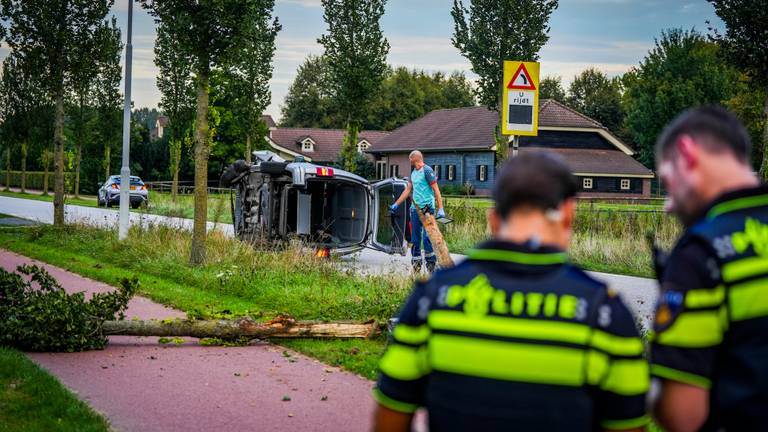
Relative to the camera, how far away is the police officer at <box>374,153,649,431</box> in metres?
2.24

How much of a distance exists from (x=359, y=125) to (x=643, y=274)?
2393 cm

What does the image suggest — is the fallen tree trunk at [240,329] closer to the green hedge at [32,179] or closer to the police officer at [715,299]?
the police officer at [715,299]

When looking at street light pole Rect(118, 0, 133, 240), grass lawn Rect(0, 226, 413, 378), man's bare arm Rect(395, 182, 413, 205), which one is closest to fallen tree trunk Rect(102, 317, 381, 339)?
grass lawn Rect(0, 226, 413, 378)

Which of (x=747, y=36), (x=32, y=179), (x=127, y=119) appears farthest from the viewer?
(x=32, y=179)

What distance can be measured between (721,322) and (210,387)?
5868mm

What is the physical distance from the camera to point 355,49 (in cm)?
3694

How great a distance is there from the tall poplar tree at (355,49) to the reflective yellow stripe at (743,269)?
35.0 m

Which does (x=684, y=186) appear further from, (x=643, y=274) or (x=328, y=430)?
(x=643, y=274)

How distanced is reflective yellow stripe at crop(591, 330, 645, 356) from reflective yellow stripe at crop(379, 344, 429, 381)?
1.42 ft

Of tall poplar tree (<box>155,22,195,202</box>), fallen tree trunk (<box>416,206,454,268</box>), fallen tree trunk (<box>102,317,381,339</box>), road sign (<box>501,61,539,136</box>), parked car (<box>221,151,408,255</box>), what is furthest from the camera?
tall poplar tree (<box>155,22,195,202</box>)

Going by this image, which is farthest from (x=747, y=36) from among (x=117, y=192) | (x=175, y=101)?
(x=117, y=192)

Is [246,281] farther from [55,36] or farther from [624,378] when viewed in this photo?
[55,36]

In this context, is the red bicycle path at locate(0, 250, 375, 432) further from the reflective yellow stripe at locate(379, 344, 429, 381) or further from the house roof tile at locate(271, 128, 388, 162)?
the house roof tile at locate(271, 128, 388, 162)

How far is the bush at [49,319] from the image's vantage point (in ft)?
29.7
